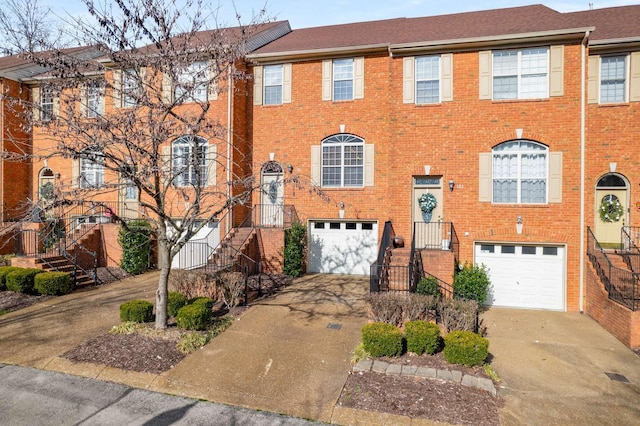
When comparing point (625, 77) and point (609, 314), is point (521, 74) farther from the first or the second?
point (609, 314)

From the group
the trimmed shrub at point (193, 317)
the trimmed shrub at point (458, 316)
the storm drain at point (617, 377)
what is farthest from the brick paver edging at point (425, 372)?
the trimmed shrub at point (193, 317)

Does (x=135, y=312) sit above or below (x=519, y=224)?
below

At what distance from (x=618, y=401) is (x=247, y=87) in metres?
13.7

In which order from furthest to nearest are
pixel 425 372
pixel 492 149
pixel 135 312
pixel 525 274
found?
1. pixel 492 149
2. pixel 525 274
3. pixel 135 312
4. pixel 425 372

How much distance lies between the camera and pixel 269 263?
42.4 ft

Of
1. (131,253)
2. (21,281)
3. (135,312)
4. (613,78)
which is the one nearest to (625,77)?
(613,78)

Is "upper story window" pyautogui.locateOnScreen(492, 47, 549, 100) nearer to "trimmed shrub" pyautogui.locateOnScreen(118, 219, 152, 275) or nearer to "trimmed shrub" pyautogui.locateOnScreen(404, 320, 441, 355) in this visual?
"trimmed shrub" pyautogui.locateOnScreen(404, 320, 441, 355)

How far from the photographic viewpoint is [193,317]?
25.0 feet

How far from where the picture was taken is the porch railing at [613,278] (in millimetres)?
8586

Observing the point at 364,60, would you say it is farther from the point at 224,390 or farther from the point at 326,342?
the point at 224,390

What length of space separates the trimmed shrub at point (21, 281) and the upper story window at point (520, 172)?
13.8 meters

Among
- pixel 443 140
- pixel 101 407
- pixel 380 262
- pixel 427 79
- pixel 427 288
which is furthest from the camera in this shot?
pixel 427 79

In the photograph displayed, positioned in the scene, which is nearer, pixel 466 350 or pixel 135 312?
pixel 466 350

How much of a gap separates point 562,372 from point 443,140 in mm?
7056
